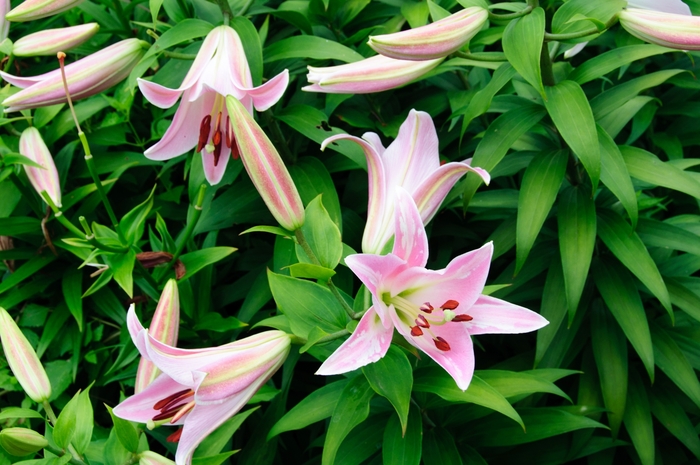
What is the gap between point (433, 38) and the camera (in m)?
0.97

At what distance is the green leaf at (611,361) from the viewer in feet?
4.30

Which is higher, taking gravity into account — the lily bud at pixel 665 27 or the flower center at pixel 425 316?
the lily bud at pixel 665 27

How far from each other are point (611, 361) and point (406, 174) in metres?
Result: 0.66

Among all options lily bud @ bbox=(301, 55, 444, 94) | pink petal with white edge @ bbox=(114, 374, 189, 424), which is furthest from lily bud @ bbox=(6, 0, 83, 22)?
pink petal with white edge @ bbox=(114, 374, 189, 424)

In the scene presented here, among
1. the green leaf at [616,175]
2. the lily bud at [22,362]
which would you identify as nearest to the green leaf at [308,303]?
the lily bud at [22,362]

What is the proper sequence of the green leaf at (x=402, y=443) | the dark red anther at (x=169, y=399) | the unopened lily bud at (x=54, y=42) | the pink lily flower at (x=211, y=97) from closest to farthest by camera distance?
the dark red anther at (x=169, y=399) → the green leaf at (x=402, y=443) → the pink lily flower at (x=211, y=97) → the unopened lily bud at (x=54, y=42)

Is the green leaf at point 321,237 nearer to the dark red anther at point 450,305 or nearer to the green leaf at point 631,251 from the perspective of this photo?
the dark red anther at point 450,305

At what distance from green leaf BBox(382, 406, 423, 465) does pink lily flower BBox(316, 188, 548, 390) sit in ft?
0.71

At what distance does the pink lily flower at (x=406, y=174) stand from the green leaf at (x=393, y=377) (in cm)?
15

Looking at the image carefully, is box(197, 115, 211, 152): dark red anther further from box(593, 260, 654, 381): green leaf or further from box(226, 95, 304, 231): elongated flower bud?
box(593, 260, 654, 381): green leaf

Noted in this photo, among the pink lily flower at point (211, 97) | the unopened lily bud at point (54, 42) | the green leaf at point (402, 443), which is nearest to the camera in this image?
the green leaf at point (402, 443)

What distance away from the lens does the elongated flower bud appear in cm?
88

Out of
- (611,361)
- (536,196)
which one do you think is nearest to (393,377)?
(536,196)

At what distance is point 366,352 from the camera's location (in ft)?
2.62
